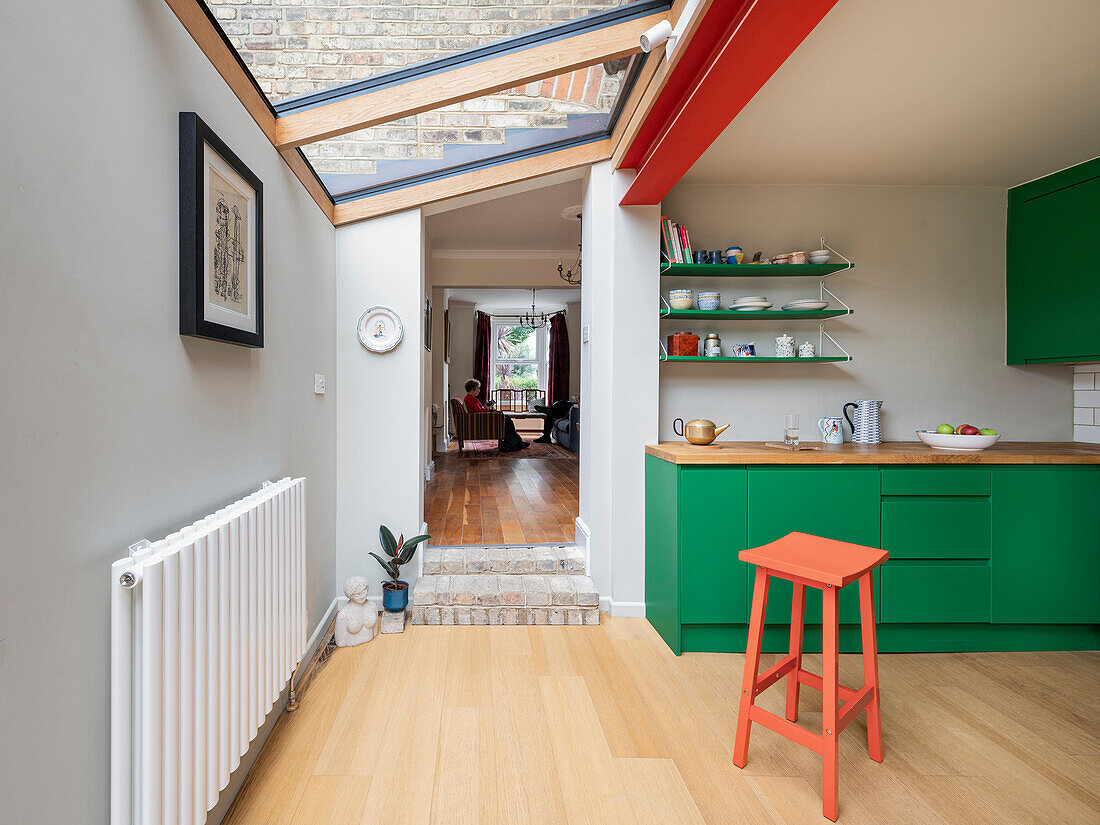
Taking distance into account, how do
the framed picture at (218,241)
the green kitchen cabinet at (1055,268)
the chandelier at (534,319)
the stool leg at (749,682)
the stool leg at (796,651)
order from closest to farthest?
the framed picture at (218,241) → the stool leg at (749,682) → the stool leg at (796,651) → the green kitchen cabinet at (1055,268) → the chandelier at (534,319)

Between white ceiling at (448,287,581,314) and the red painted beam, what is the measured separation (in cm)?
669

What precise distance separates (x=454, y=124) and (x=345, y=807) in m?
3.00

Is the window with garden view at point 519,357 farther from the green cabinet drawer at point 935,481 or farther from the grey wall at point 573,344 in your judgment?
the green cabinet drawer at point 935,481

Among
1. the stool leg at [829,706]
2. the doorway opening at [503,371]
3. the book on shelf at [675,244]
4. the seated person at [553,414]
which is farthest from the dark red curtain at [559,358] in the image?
the stool leg at [829,706]

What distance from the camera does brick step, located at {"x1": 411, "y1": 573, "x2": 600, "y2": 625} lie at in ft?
9.93

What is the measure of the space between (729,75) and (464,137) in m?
1.65

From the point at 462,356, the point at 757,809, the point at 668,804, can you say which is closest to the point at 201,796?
the point at 668,804

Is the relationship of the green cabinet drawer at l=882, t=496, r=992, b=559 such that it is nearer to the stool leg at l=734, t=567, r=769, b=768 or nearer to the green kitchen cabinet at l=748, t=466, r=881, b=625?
the green kitchen cabinet at l=748, t=466, r=881, b=625

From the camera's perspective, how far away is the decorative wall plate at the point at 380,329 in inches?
121

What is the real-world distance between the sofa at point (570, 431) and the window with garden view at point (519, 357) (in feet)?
12.6

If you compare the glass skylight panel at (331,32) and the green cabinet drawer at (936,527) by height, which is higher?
the glass skylight panel at (331,32)

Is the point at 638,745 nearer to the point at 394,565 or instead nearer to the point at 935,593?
the point at 394,565

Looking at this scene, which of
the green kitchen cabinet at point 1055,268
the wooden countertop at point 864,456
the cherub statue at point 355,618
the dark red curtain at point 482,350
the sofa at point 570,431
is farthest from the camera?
the dark red curtain at point 482,350

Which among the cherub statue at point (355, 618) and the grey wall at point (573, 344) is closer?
the cherub statue at point (355, 618)
